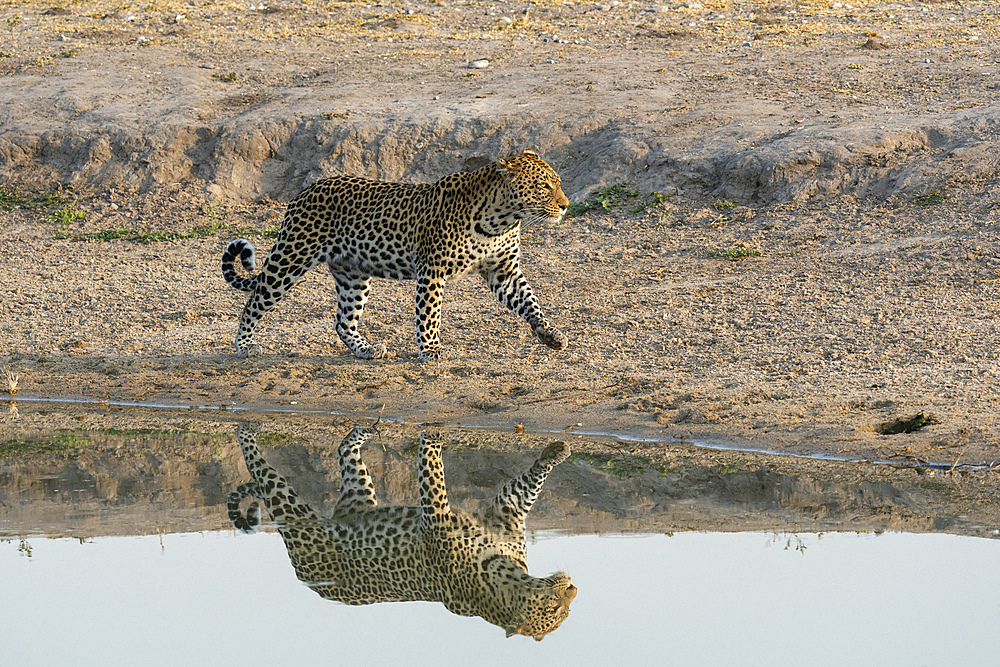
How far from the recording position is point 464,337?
1109 centimetres

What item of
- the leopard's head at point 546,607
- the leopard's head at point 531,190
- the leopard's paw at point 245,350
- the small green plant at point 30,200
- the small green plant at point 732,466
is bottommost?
the small green plant at point 30,200

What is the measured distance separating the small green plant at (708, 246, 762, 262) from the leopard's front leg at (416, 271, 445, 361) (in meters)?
3.56

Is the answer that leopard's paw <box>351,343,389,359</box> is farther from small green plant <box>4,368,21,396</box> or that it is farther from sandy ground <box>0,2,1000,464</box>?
small green plant <box>4,368,21,396</box>

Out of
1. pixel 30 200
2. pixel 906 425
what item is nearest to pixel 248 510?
pixel 906 425

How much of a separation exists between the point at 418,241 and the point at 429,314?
591 mm

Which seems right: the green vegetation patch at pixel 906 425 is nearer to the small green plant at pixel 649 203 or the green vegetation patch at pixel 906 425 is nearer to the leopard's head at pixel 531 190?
the leopard's head at pixel 531 190

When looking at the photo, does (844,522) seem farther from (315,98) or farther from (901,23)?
(901,23)

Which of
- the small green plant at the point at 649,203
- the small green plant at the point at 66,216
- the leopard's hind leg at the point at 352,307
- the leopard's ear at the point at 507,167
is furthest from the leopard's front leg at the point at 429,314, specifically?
the small green plant at the point at 66,216

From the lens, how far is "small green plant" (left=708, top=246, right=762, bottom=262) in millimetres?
12469

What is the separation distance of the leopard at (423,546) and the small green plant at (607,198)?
622 cm

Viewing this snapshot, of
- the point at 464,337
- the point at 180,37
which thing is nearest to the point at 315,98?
the point at 180,37

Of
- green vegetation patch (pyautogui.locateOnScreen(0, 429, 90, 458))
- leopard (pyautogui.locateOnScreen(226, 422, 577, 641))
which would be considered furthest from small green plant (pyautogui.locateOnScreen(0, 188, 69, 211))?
leopard (pyautogui.locateOnScreen(226, 422, 577, 641))

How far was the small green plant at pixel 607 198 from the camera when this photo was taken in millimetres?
14141

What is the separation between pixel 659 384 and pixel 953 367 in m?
2.14
